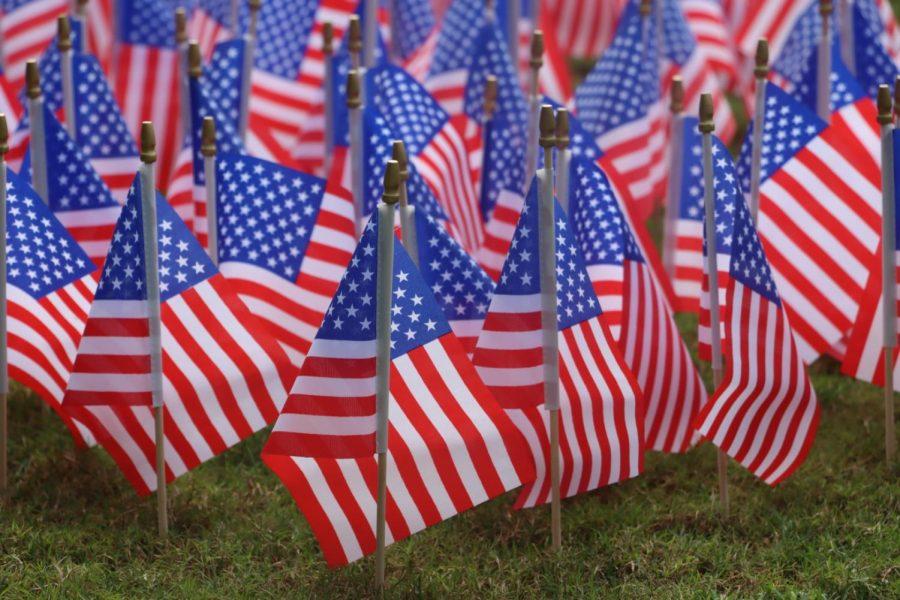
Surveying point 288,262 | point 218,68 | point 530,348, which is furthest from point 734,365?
point 218,68

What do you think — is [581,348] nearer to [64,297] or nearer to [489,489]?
A: [489,489]

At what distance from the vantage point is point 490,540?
7945 millimetres

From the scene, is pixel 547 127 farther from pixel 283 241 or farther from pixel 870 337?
pixel 870 337

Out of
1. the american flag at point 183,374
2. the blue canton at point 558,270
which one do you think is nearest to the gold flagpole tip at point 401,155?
the blue canton at point 558,270

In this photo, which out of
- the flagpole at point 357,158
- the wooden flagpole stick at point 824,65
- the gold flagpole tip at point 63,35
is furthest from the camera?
the wooden flagpole stick at point 824,65

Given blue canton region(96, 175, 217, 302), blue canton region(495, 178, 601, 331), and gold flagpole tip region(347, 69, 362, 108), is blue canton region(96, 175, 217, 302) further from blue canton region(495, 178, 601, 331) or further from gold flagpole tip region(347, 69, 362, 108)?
blue canton region(495, 178, 601, 331)

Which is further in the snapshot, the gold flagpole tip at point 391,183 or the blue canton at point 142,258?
the blue canton at point 142,258

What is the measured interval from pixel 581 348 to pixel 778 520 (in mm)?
1559

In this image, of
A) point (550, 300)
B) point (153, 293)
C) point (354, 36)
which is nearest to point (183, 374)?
point (153, 293)

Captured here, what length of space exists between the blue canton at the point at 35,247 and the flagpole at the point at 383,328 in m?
2.22

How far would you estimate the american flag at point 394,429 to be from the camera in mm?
6910

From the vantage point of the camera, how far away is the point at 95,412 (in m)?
7.72

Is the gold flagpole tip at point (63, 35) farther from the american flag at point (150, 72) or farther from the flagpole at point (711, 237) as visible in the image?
the flagpole at point (711, 237)

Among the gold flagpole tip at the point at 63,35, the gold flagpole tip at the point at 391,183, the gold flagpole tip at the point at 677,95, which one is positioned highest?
the gold flagpole tip at the point at 63,35
